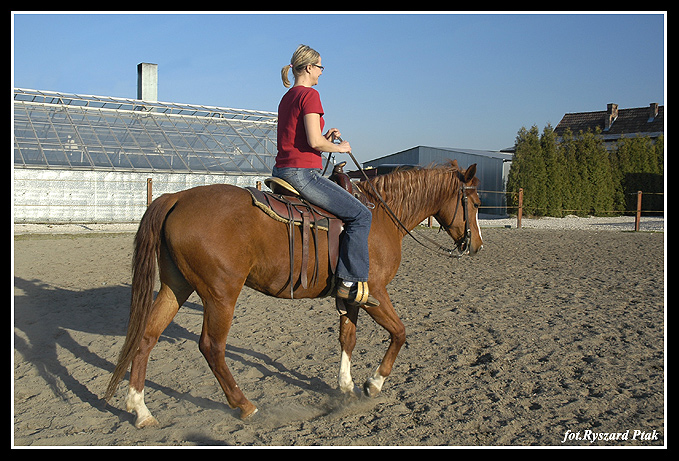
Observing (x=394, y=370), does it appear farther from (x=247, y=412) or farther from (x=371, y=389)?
(x=247, y=412)

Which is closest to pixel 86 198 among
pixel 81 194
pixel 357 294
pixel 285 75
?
pixel 81 194

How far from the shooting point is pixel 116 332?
17.9 feet

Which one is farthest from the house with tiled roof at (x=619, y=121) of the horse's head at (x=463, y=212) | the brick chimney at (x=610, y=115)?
the horse's head at (x=463, y=212)

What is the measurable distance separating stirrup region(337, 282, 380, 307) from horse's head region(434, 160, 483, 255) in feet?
3.70

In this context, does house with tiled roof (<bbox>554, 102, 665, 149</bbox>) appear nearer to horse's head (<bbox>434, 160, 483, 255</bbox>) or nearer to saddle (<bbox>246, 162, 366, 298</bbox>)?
horse's head (<bbox>434, 160, 483, 255</bbox>)

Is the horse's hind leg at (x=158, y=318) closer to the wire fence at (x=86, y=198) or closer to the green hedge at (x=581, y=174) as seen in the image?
the wire fence at (x=86, y=198)

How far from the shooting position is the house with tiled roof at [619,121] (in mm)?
40281

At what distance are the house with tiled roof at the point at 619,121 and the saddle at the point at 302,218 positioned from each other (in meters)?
39.2

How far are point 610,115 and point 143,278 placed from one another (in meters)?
47.6

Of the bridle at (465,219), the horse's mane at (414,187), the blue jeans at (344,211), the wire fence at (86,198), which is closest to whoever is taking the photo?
the blue jeans at (344,211)

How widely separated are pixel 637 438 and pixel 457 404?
1.04 meters

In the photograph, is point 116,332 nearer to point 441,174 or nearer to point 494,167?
point 441,174

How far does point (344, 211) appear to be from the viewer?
3.63 metres

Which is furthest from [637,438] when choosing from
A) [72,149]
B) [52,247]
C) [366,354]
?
[72,149]
